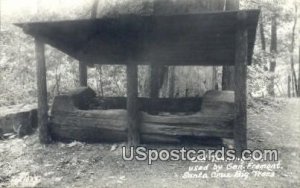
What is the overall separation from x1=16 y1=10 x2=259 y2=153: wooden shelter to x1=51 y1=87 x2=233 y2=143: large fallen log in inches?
8.1

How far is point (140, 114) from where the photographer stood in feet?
20.8

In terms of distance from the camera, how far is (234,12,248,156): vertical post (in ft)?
18.1

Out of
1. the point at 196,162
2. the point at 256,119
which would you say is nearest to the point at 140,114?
the point at 196,162

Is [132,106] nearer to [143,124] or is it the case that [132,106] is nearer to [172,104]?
[143,124]

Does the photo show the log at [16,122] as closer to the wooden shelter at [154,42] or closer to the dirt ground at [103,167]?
the dirt ground at [103,167]

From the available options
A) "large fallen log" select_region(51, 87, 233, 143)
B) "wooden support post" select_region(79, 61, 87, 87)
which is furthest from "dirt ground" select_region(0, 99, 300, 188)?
"wooden support post" select_region(79, 61, 87, 87)

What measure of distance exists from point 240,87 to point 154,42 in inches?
84.7

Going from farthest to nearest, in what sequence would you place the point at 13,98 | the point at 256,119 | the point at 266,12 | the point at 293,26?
the point at 293,26 → the point at 266,12 → the point at 13,98 → the point at 256,119

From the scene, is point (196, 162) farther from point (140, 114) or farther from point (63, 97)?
point (63, 97)

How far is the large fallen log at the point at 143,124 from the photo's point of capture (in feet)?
19.4

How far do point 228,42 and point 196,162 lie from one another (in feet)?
8.33

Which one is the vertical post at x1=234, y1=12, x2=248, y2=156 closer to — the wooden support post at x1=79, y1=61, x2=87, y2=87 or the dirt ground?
the dirt ground

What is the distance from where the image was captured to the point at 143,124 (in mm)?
6344

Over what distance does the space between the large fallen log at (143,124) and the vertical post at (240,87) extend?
21 centimetres
